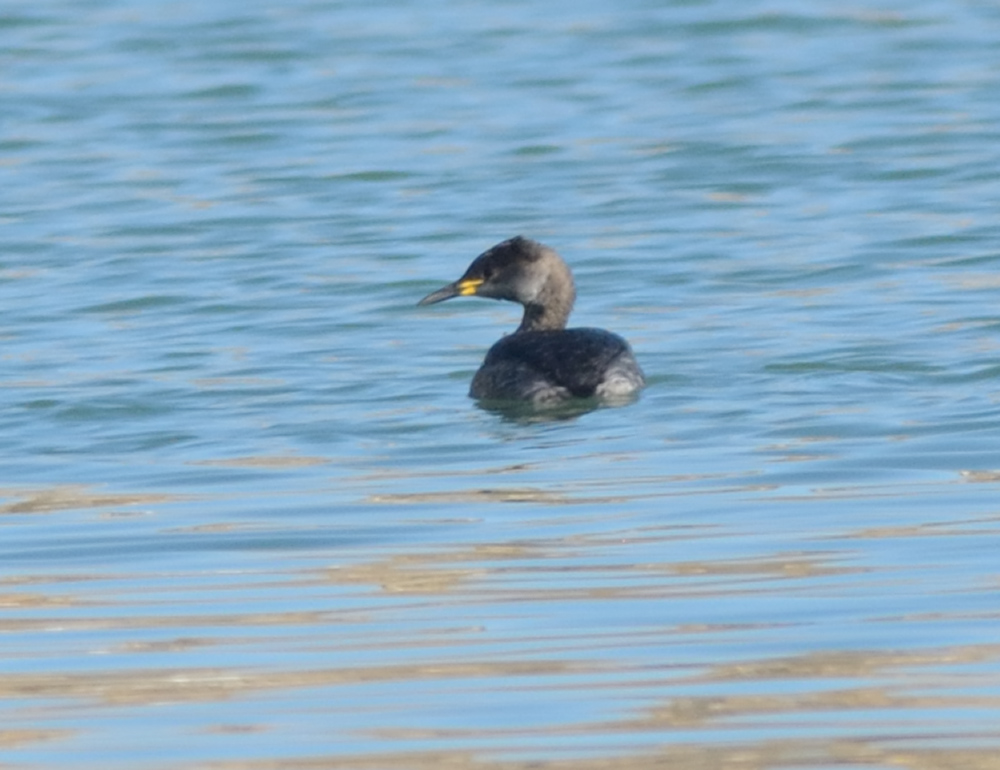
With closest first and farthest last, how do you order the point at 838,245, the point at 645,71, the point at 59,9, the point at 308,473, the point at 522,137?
the point at 308,473 → the point at 838,245 → the point at 522,137 → the point at 645,71 → the point at 59,9

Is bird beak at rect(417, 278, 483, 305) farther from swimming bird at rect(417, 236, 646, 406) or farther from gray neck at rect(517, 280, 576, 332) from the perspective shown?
swimming bird at rect(417, 236, 646, 406)

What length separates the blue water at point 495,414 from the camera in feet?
20.0

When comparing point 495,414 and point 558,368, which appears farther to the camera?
point 558,368

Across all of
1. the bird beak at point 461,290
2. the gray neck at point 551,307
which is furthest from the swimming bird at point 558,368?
the bird beak at point 461,290

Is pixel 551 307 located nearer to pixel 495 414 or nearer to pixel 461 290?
pixel 461 290

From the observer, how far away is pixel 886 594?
278 inches

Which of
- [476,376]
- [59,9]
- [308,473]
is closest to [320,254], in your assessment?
[476,376]

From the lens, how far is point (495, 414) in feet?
36.5

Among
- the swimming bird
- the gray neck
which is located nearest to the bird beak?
the gray neck

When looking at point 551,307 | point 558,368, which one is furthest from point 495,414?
point 551,307

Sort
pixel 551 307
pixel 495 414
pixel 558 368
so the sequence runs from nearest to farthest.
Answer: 1. pixel 495 414
2. pixel 558 368
3. pixel 551 307

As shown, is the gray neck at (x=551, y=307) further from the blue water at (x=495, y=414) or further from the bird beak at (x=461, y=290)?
the blue water at (x=495, y=414)

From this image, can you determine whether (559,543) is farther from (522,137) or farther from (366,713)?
(522,137)

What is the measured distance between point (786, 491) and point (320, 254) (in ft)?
27.0
